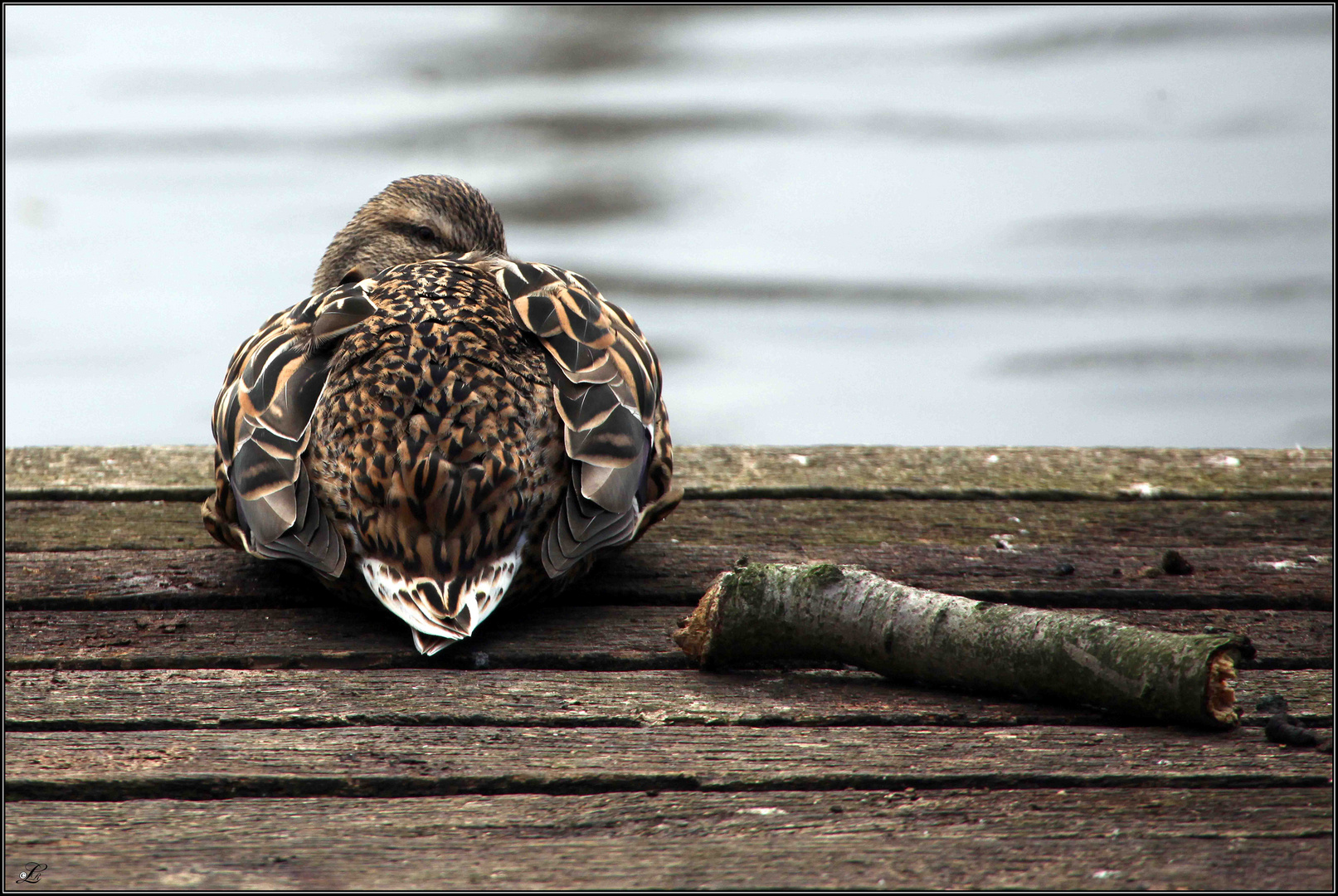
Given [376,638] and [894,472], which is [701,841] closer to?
[376,638]

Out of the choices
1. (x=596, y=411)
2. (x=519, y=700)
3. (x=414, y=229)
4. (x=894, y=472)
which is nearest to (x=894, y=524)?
(x=894, y=472)

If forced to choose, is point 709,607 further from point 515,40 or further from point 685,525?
point 515,40

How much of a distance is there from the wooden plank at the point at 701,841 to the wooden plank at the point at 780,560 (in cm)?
107

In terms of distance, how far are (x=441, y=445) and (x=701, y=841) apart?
122 centimetres

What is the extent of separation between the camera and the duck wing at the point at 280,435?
3.32m

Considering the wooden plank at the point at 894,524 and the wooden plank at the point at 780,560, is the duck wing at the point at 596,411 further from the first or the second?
the wooden plank at the point at 894,524

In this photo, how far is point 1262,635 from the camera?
3.33 metres

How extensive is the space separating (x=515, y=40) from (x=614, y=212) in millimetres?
6281

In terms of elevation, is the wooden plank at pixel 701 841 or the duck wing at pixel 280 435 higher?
the duck wing at pixel 280 435

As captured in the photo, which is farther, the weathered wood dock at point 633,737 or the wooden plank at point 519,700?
the wooden plank at point 519,700

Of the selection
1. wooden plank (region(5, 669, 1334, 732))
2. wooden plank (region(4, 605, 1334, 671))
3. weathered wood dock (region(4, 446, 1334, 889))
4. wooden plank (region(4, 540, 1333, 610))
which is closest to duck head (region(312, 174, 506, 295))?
weathered wood dock (region(4, 446, 1334, 889))

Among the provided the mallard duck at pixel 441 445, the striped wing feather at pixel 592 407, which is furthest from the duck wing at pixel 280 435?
the striped wing feather at pixel 592 407

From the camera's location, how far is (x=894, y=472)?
466 centimetres

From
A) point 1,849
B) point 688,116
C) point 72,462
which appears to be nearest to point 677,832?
point 1,849
